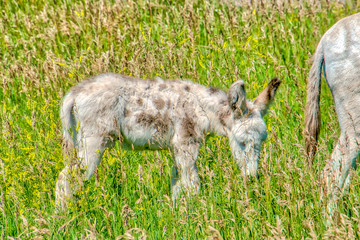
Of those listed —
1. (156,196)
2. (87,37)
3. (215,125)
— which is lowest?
(156,196)

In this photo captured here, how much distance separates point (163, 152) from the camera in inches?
219

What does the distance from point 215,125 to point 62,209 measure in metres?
1.70

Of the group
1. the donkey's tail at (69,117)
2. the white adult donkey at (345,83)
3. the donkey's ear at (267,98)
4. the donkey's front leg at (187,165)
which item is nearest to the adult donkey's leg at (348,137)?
the white adult donkey at (345,83)

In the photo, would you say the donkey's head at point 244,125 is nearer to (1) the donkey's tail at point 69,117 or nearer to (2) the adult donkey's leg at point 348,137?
(2) the adult donkey's leg at point 348,137

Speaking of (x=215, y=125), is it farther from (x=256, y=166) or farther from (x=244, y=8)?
(x=244, y=8)

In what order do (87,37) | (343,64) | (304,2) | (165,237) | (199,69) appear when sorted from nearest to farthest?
(165,237)
(343,64)
(199,69)
(87,37)
(304,2)

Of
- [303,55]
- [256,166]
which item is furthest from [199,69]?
[256,166]

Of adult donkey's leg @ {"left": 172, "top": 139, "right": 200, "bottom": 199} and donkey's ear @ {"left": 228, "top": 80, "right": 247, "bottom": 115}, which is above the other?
donkey's ear @ {"left": 228, "top": 80, "right": 247, "bottom": 115}

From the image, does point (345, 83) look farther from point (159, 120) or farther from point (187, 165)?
point (159, 120)

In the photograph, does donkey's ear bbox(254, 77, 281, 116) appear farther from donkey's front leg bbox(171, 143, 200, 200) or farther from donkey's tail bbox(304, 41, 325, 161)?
donkey's front leg bbox(171, 143, 200, 200)

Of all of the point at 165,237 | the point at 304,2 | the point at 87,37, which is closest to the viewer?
the point at 165,237

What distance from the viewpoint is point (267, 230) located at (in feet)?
13.3

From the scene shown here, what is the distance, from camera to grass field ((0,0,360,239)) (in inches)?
159

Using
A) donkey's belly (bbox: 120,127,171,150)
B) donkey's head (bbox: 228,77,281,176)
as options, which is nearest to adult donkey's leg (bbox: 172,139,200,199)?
donkey's belly (bbox: 120,127,171,150)
